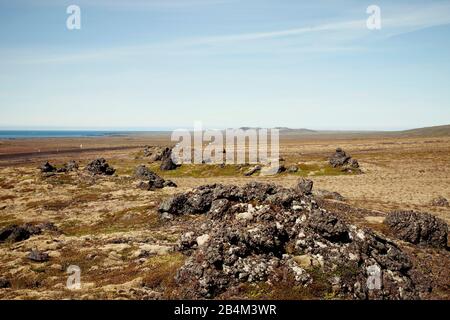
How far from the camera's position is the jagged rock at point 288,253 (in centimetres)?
1884

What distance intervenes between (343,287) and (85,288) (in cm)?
1385

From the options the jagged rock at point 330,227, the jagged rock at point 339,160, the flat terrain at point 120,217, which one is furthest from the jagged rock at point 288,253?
the jagged rock at point 339,160

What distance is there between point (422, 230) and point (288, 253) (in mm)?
14520

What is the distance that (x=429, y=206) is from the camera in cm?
4866

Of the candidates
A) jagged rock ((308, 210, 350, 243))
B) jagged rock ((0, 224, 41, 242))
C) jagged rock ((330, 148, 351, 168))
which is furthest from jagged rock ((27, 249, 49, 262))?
jagged rock ((330, 148, 351, 168))

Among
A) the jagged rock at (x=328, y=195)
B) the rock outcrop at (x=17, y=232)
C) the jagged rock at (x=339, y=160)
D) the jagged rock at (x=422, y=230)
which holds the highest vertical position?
the jagged rock at (x=339, y=160)

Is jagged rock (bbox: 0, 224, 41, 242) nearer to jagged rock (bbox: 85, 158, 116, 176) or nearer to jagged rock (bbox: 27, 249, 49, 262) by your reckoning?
jagged rock (bbox: 27, 249, 49, 262)

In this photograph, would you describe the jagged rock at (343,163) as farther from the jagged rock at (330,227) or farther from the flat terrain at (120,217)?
the jagged rock at (330,227)

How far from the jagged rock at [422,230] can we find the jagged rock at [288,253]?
836 centimetres

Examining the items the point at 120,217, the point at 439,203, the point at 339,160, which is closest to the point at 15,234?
the point at 120,217

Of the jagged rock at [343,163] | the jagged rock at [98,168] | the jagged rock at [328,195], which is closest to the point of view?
the jagged rock at [328,195]
